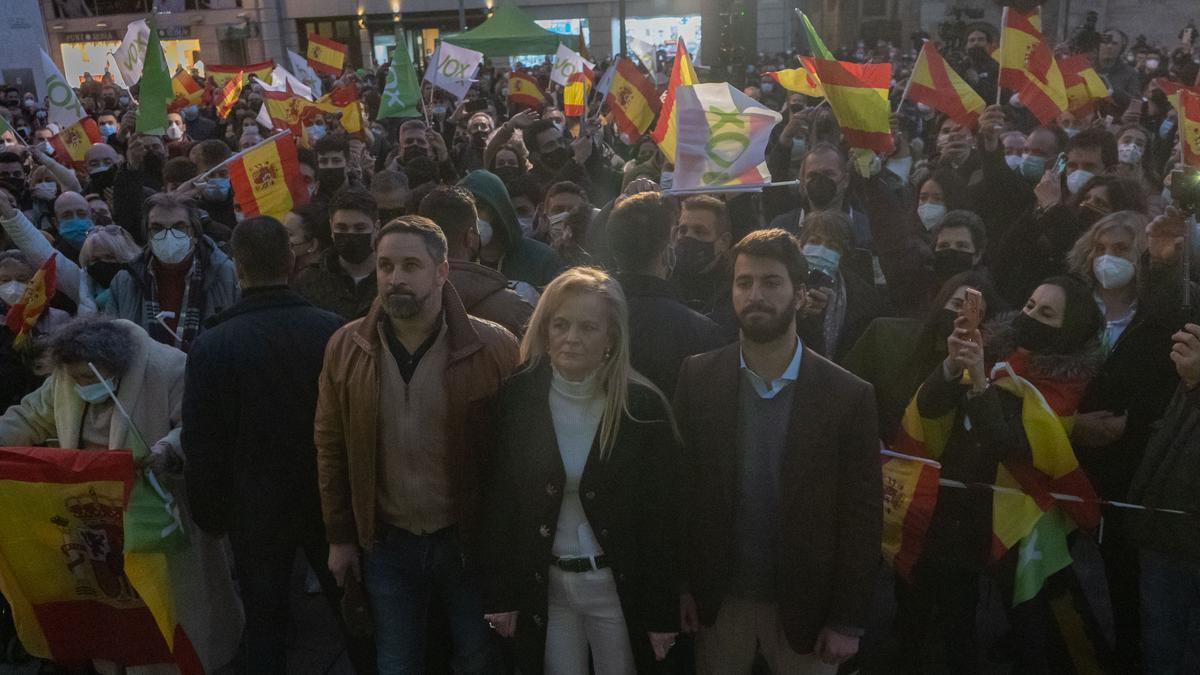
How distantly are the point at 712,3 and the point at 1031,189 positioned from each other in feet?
53.2

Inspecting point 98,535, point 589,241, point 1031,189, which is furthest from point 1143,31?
point 98,535

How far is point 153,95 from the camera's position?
8.64 metres

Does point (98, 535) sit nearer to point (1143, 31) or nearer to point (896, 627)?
point (896, 627)

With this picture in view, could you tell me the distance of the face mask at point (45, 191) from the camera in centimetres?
842

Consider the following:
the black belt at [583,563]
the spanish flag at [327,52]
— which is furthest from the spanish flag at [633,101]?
the spanish flag at [327,52]

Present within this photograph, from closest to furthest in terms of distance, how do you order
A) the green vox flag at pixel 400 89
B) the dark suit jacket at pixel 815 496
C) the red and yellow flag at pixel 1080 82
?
the dark suit jacket at pixel 815 496 < the red and yellow flag at pixel 1080 82 < the green vox flag at pixel 400 89

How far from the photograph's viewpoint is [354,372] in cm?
320

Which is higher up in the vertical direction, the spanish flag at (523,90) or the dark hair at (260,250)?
the spanish flag at (523,90)

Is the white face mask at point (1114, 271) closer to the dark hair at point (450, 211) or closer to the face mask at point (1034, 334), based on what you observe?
the face mask at point (1034, 334)

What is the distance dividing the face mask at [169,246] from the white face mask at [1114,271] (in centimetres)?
435

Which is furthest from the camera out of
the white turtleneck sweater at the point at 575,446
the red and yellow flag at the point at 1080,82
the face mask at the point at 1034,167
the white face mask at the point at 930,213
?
the red and yellow flag at the point at 1080,82

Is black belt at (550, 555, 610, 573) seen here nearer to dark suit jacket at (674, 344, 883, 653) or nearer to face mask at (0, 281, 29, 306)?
dark suit jacket at (674, 344, 883, 653)

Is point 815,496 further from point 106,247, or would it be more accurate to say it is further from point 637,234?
point 106,247

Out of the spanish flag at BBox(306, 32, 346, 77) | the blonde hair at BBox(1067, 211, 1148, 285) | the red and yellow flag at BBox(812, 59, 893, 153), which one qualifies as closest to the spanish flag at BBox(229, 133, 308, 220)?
the red and yellow flag at BBox(812, 59, 893, 153)
